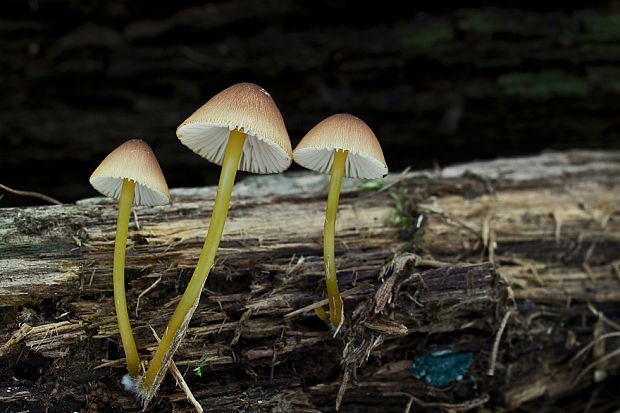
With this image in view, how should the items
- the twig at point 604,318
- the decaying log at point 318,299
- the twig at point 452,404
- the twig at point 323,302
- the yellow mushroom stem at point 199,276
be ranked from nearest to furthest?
the yellow mushroom stem at point 199,276 < the decaying log at point 318,299 < the twig at point 323,302 < the twig at point 452,404 < the twig at point 604,318

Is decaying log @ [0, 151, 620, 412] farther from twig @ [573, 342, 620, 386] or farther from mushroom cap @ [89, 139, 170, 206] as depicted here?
mushroom cap @ [89, 139, 170, 206]

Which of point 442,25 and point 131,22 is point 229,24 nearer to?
point 131,22

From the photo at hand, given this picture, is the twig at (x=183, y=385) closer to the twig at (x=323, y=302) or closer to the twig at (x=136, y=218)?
the twig at (x=323, y=302)

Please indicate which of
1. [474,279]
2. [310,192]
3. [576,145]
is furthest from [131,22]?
[576,145]

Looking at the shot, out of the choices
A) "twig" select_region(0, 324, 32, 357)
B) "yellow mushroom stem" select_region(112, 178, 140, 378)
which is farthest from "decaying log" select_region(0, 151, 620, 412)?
"yellow mushroom stem" select_region(112, 178, 140, 378)

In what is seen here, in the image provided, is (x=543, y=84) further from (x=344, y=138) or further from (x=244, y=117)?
(x=244, y=117)

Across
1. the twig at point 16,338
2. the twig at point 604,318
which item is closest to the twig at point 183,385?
the twig at point 16,338
